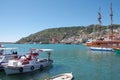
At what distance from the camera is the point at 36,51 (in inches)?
1752

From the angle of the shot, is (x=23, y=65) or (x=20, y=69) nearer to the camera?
(x=20, y=69)

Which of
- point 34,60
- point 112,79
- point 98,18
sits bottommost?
point 112,79

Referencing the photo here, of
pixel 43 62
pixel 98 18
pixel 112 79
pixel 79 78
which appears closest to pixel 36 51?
pixel 43 62

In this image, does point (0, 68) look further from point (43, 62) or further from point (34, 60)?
point (43, 62)

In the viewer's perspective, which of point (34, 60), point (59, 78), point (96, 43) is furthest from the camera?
point (96, 43)

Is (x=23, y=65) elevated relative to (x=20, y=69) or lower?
elevated

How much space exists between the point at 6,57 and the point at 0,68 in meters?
2.82

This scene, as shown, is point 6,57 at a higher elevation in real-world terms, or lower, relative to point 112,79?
higher

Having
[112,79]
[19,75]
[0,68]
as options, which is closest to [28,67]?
[19,75]

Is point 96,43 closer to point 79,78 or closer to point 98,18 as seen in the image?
point 98,18

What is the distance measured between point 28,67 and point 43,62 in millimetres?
6214

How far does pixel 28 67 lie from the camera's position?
37.0 metres

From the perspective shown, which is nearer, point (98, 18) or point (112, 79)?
point (112, 79)

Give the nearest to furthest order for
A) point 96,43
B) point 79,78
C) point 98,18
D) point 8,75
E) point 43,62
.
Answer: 1. point 79,78
2. point 8,75
3. point 43,62
4. point 96,43
5. point 98,18
